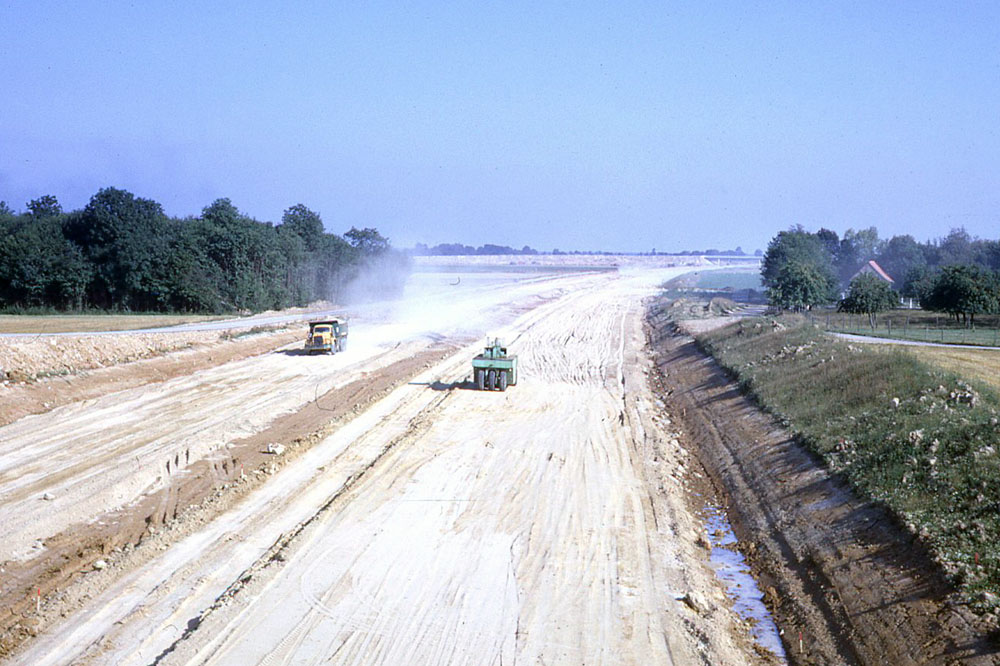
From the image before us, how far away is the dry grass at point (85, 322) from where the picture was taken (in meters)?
46.1

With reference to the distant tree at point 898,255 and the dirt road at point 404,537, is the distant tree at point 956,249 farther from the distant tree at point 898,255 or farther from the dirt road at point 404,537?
the dirt road at point 404,537

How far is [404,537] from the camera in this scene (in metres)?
17.2

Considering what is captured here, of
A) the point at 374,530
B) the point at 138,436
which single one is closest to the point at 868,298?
the point at 374,530

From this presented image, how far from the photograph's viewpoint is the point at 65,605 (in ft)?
45.2

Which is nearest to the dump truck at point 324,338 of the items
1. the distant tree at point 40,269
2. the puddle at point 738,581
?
the distant tree at point 40,269

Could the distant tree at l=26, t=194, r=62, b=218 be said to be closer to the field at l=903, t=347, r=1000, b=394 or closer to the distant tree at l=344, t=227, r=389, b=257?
the distant tree at l=344, t=227, r=389, b=257

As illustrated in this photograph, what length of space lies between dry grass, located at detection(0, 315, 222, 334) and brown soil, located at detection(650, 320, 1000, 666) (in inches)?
1486

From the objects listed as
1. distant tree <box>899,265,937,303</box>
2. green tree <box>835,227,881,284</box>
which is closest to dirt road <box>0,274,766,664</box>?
distant tree <box>899,265,937,303</box>

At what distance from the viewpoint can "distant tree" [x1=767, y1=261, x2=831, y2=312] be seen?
5956 cm

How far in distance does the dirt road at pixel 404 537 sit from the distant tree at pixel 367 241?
54.5 meters

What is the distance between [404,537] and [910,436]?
1179cm

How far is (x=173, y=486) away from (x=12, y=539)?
14.3 ft

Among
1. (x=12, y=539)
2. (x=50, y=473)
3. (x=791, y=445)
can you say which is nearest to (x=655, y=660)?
(x=791, y=445)

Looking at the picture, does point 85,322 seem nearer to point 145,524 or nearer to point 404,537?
point 145,524
